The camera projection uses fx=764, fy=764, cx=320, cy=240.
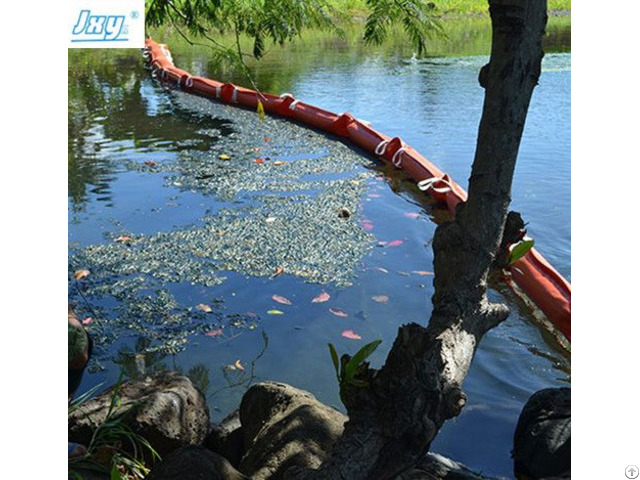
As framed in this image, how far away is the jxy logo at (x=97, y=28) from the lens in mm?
3373

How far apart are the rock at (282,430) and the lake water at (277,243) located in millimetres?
580

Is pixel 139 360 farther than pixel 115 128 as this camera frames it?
No

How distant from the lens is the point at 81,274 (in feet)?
16.5

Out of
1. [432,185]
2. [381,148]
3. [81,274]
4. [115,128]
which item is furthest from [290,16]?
[115,128]

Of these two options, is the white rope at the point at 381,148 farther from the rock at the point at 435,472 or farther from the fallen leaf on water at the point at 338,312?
the rock at the point at 435,472

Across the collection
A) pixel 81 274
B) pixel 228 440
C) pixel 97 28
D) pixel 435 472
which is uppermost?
pixel 97 28

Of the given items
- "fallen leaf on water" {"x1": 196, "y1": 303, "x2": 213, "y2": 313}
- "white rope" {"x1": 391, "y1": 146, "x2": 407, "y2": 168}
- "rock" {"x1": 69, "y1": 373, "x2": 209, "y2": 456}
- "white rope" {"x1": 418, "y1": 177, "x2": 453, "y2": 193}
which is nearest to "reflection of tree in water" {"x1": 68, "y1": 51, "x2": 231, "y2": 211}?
"white rope" {"x1": 391, "y1": 146, "x2": 407, "y2": 168}

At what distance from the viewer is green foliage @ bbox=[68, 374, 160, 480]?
2.80 m

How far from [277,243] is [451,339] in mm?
3367

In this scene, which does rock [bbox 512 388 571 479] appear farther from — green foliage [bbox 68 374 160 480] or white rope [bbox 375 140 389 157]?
white rope [bbox 375 140 389 157]

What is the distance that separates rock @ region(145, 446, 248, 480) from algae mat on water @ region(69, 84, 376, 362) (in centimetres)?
168

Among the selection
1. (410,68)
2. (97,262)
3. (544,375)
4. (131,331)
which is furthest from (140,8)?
(410,68)

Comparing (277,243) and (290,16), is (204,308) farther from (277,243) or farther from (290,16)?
(290,16)

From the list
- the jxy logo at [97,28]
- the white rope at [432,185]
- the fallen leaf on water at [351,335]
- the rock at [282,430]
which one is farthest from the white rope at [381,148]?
the rock at [282,430]
